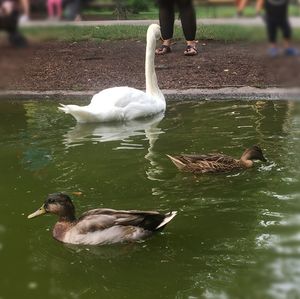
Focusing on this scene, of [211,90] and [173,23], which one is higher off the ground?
[173,23]

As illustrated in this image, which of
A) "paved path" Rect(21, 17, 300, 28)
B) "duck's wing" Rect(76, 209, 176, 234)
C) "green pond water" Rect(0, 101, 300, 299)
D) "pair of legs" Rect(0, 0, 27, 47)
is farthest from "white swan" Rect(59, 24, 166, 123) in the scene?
"pair of legs" Rect(0, 0, 27, 47)

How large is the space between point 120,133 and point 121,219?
3.55 metres

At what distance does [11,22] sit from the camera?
61 centimetres

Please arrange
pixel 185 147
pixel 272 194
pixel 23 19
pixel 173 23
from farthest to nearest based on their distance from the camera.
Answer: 1. pixel 185 147
2. pixel 272 194
3. pixel 173 23
4. pixel 23 19

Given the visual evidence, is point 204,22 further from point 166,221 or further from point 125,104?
point 125,104

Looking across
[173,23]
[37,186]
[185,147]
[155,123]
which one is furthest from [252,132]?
[173,23]

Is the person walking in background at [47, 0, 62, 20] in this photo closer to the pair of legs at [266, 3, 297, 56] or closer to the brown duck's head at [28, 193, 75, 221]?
the pair of legs at [266, 3, 297, 56]

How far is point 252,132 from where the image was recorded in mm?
7938

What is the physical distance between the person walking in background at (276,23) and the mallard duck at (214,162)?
5851mm

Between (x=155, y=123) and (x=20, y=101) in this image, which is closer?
(x=155, y=123)

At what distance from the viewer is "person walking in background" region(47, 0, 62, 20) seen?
0.59 m

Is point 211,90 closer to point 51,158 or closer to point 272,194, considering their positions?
point 51,158

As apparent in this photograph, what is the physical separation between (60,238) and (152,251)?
0.83 meters

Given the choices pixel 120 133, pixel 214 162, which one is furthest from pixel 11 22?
pixel 120 133
